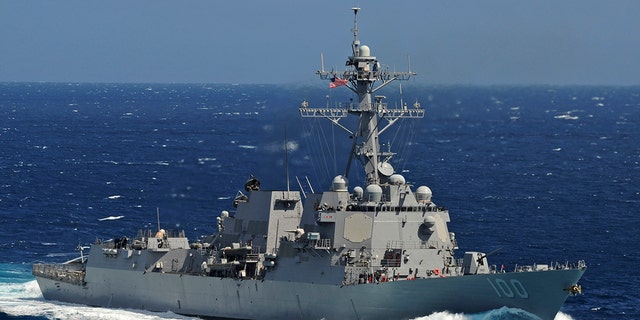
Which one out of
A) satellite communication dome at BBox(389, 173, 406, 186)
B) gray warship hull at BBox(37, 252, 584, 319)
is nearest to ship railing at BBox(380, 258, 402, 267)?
gray warship hull at BBox(37, 252, 584, 319)

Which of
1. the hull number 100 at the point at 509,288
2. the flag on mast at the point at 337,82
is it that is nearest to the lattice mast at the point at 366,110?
the flag on mast at the point at 337,82

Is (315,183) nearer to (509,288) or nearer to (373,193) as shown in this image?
(373,193)

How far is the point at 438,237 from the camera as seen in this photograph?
150ft

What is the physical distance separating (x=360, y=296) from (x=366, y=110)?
756 centimetres

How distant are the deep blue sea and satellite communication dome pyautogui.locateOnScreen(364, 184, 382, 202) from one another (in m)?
3.63

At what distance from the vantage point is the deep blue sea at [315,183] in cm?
5444

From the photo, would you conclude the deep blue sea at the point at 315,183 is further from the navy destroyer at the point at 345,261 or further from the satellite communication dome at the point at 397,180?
the satellite communication dome at the point at 397,180

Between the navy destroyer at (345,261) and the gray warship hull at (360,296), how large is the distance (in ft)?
0.11

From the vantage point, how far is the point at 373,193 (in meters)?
45.1

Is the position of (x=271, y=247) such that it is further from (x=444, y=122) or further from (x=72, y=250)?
(x=444, y=122)

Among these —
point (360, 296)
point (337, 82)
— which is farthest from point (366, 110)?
point (360, 296)

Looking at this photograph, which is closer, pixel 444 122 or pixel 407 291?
pixel 407 291

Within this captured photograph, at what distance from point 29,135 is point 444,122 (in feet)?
158

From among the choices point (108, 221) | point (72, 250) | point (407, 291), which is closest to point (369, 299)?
point (407, 291)
